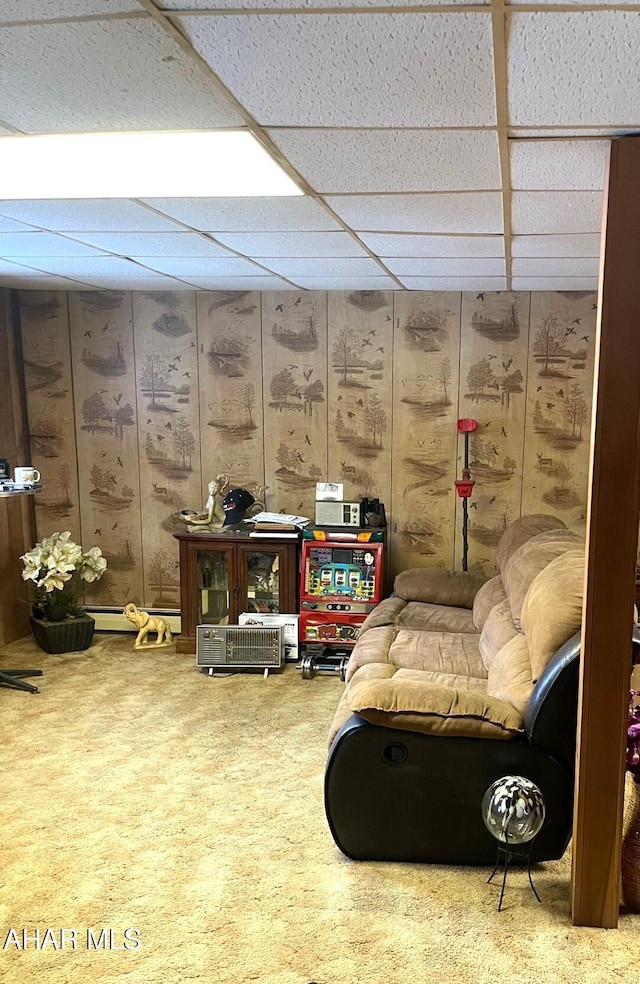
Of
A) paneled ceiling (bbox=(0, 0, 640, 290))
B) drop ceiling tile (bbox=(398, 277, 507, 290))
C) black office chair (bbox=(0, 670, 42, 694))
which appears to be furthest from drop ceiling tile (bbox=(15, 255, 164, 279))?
black office chair (bbox=(0, 670, 42, 694))

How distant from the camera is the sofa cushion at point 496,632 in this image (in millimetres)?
3256

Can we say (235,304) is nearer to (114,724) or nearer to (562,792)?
(114,724)

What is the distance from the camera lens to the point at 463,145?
181 centimetres

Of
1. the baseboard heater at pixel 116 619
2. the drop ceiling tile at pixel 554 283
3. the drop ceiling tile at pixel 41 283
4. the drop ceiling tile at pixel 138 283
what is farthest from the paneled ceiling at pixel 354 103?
the baseboard heater at pixel 116 619

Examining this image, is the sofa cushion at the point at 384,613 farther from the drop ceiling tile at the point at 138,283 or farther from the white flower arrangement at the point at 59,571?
the drop ceiling tile at the point at 138,283

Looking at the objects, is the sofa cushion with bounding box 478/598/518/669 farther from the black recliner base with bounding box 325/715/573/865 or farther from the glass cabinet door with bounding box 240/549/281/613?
the glass cabinet door with bounding box 240/549/281/613

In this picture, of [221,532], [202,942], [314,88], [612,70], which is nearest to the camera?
[612,70]

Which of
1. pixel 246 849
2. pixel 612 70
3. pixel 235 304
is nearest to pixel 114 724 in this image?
pixel 246 849

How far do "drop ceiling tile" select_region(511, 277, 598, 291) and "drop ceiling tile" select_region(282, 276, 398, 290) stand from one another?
0.71 m

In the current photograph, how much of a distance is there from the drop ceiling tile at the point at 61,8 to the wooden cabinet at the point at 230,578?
361cm

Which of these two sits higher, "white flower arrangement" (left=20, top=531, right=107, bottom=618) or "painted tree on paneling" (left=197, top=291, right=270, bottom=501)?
"painted tree on paneling" (left=197, top=291, right=270, bottom=501)

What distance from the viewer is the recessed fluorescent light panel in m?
1.88

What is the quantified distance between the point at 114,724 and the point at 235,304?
8.77 feet

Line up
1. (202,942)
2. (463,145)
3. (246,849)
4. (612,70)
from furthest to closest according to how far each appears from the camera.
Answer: (246,849)
(202,942)
(463,145)
(612,70)
